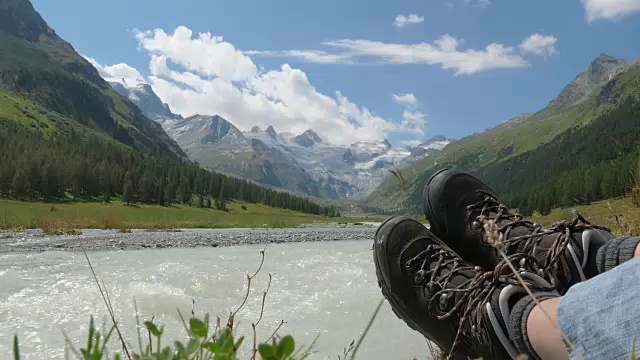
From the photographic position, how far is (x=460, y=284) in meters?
2.77

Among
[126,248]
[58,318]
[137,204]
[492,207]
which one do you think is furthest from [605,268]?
[137,204]

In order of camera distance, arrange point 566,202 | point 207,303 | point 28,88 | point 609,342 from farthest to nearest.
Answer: point 28,88, point 566,202, point 207,303, point 609,342

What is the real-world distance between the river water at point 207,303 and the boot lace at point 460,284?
1.12 m

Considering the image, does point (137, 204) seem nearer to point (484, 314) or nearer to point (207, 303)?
point (207, 303)

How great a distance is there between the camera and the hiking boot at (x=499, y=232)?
104 inches

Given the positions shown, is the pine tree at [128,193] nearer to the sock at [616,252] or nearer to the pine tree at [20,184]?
the pine tree at [20,184]

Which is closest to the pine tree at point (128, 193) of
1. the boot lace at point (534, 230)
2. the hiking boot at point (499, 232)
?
the hiking boot at point (499, 232)

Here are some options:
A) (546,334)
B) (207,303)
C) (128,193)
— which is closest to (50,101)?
(128,193)

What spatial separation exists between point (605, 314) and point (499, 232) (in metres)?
1.96

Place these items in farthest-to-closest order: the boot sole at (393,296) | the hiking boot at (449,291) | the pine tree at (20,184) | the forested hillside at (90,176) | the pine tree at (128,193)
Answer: the pine tree at (128,193) < the forested hillside at (90,176) < the pine tree at (20,184) < the boot sole at (393,296) < the hiking boot at (449,291)

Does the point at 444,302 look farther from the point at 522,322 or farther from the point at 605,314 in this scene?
the point at 605,314

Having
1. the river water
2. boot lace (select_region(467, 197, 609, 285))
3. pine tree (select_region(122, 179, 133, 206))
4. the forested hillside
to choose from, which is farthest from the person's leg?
pine tree (select_region(122, 179, 133, 206))

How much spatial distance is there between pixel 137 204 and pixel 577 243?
93.3 metres

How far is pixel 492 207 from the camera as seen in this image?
4012 millimetres
